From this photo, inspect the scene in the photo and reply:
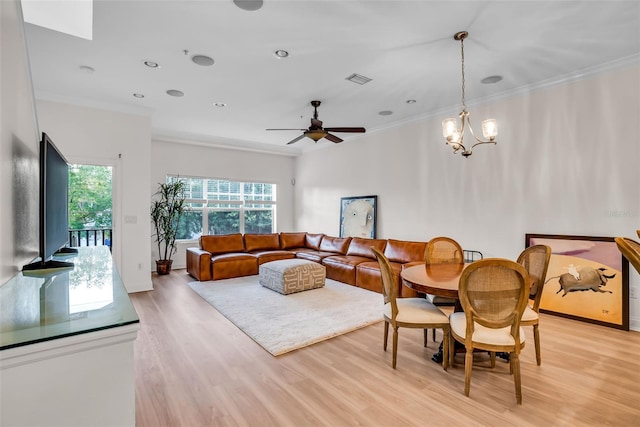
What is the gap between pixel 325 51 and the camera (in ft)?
10.5

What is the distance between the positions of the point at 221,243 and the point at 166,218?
1267mm

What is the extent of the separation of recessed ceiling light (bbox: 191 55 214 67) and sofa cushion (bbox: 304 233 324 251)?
4.37m

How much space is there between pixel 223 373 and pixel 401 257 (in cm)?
351

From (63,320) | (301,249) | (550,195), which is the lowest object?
(301,249)

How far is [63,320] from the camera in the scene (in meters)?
0.99

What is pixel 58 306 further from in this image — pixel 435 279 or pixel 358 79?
pixel 358 79

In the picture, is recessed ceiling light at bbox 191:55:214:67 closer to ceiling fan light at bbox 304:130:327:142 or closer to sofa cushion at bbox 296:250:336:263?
ceiling fan light at bbox 304:130:327:142

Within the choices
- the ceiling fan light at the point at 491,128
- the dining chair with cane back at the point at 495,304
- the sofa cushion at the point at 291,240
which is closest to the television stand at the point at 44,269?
the dining chair with cane back at the point at 495,304

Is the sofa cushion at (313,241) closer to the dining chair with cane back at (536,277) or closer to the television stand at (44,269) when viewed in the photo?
the dining chair with cane back at (536,277)

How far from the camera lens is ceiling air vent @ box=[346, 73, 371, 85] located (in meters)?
3.79

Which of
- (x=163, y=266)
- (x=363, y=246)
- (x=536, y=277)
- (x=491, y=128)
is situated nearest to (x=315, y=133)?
(x=491, y=128)

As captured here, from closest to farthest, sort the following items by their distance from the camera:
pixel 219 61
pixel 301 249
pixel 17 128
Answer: pixel 17 128 < pixel 219 61 < pixel 301 249

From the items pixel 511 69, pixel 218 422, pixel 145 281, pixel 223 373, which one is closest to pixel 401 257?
pixel 511 69

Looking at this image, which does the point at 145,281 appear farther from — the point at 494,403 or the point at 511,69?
the point at 511,69
